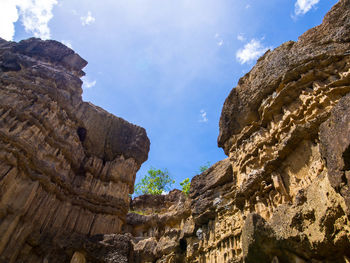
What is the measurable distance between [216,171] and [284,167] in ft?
18.6

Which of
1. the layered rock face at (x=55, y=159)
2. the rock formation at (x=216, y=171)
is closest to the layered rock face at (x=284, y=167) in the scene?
the rock formation at (x=216, y=171)

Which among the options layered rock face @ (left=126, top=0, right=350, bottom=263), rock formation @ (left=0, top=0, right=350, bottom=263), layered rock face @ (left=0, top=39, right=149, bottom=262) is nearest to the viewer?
layered rock face @ (left=126, top=0, right=350, bottom=263)

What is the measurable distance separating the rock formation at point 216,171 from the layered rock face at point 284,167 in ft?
0.14

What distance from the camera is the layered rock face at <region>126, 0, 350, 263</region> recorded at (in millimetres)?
6004

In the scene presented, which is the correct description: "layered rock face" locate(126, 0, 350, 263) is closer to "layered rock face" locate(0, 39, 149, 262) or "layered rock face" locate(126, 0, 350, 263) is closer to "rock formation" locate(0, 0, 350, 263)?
"rock formation" locate(0, 0, 350, 263)

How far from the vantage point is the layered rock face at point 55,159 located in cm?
1548

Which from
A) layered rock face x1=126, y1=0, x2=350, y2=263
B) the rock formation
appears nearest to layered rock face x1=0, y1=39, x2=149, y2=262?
the rock formation

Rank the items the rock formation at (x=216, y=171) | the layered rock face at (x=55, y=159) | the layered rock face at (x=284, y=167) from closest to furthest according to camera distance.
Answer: the layered rock face at (x=284, y=167) → the rock formation at (x=216, y=171) → the layered rock face at (x=55, y=159)

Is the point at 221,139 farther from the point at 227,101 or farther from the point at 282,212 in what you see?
the point at 282,212

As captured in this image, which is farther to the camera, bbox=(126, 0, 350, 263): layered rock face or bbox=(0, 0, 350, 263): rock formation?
bbox=(0, 0, 350, 263): rock formation

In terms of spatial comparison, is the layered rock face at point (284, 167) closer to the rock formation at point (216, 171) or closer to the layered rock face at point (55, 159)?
the rock formation at point (216, 171)

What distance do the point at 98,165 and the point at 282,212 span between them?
2043 cm

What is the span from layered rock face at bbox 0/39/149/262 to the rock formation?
3.6 inches

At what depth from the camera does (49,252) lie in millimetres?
15836
